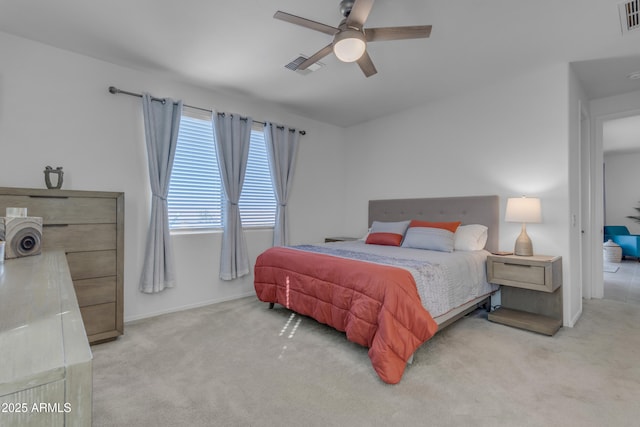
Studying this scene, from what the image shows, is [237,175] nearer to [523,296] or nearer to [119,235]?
[119,235]

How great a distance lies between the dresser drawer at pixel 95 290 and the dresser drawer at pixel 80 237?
266 millimetres

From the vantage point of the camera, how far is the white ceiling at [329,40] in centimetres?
221

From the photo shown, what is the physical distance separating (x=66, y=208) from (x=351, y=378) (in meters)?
2.56

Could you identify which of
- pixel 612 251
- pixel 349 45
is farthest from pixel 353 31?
pixel 612 251

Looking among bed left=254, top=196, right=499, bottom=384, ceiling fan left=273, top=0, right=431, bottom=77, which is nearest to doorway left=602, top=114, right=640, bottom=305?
bed left=254, top=196, right=499, bottom=384

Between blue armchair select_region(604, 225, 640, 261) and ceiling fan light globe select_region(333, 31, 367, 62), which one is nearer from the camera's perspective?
ceiling fan light globe select_region(333, 31, 367, 62)

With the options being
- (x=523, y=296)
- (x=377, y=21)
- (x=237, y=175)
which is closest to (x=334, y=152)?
(x=237, y=175)

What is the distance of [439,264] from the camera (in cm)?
260

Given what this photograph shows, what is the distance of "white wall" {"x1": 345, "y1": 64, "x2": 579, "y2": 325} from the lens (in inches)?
121

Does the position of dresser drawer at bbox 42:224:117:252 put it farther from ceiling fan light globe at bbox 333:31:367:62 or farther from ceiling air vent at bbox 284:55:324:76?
ceiling fan light globe at bbox 333:31:367:62

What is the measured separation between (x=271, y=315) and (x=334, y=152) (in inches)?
117

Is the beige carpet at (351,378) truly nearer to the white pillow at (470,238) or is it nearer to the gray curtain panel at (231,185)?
the white pillow at (470,238)

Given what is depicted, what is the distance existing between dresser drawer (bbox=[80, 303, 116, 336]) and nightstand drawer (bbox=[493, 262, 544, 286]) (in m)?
3.56

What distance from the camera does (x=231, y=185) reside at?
12.2 ft
